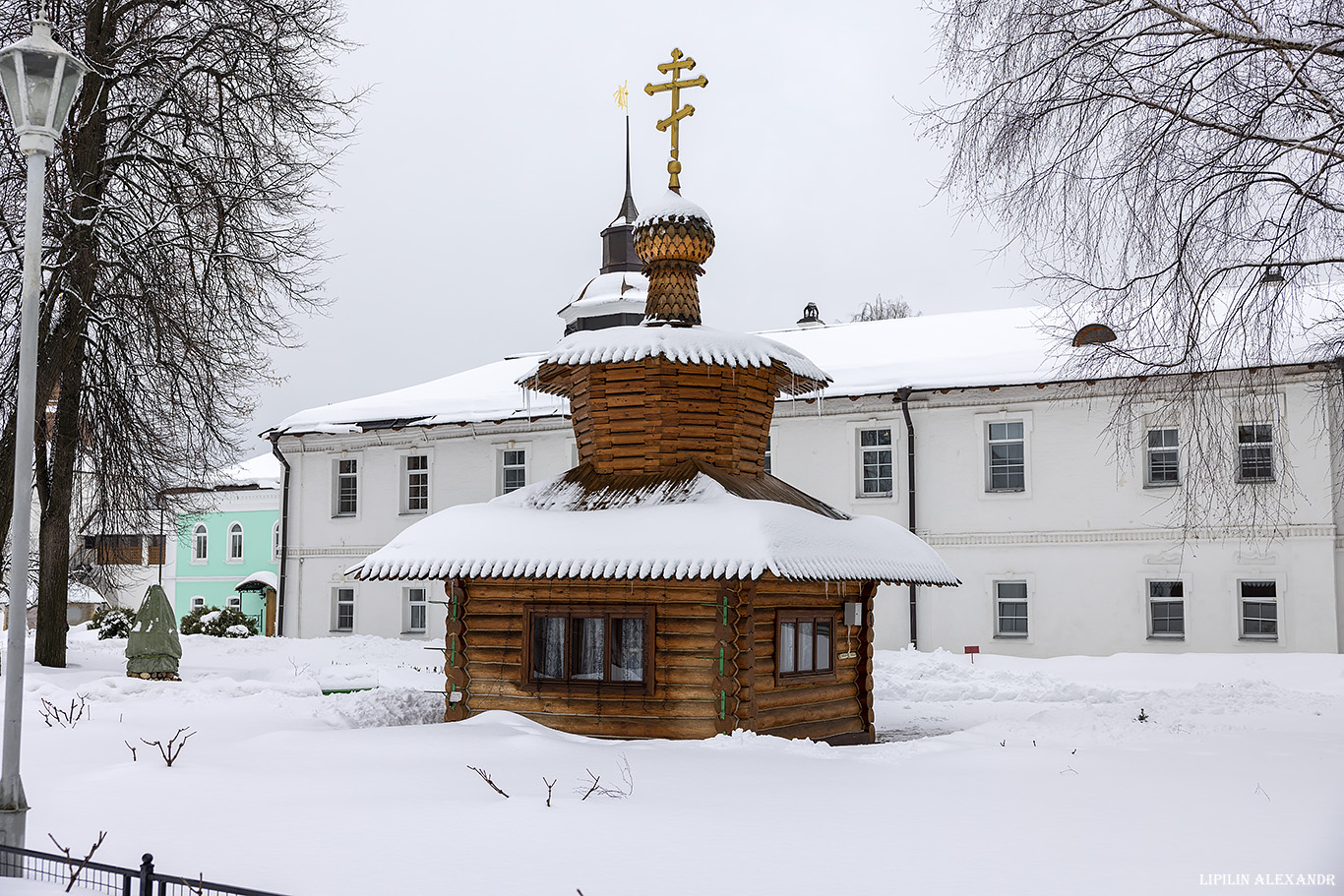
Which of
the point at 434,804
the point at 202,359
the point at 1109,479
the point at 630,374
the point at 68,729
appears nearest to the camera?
the point at 434,804

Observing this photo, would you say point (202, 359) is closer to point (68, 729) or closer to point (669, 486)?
point (68, 729)

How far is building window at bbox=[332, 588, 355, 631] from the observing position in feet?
92.8

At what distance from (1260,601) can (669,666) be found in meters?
13.6

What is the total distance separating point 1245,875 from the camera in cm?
669

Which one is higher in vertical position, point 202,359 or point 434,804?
point 202,359

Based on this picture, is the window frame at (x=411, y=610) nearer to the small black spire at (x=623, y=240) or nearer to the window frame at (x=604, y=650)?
the small black spire at (x=623, y=240)

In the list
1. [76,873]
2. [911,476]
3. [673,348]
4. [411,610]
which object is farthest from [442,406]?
[76,873]

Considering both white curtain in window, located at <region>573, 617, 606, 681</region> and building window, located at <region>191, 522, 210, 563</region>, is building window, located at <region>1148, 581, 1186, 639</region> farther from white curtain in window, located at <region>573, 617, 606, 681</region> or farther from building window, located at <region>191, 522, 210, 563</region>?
building window, located at <region>191, 522, 210, 563</region>

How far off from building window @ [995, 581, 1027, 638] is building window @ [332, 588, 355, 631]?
1540 centimetres

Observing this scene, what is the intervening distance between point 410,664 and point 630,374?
456 inches

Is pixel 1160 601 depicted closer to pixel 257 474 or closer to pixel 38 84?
pixel 38 84

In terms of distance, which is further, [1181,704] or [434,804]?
[1181,704]

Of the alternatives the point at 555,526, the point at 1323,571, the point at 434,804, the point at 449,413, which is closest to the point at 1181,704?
the point at 1323,571

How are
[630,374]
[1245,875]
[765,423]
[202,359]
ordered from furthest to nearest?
[202,359]
[765,423]
[630,374]
[1245,875]
